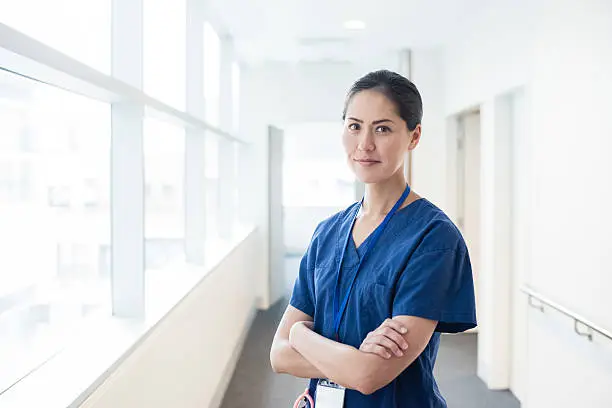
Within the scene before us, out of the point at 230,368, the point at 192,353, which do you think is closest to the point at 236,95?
the point at 230,368

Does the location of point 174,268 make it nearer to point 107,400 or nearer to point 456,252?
point 107,400

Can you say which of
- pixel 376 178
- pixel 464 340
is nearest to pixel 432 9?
pixel 464 340

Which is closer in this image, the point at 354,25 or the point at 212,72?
the point at 354,25

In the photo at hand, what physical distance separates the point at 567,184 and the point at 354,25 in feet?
8.20

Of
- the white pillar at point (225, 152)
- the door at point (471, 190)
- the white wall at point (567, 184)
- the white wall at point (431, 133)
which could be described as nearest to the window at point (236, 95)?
the white pillar at point (225, 152)

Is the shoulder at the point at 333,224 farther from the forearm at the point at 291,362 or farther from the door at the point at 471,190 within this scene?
the door at the point at 471,190

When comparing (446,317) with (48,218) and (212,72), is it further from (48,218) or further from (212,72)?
(212,72)

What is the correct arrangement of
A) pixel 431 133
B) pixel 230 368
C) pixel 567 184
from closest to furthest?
pixel 567 184 < pixel 230 368 < pixel 431 133

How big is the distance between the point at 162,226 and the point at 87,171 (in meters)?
1.68

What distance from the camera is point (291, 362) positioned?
1.27 m

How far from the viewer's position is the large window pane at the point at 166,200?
3205mm

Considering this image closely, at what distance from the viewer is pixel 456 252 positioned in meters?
1.14

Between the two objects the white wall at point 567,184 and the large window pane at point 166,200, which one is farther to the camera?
the large window pane at point 166,200

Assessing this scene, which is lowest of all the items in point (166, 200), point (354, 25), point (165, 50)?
point (166, 200)
